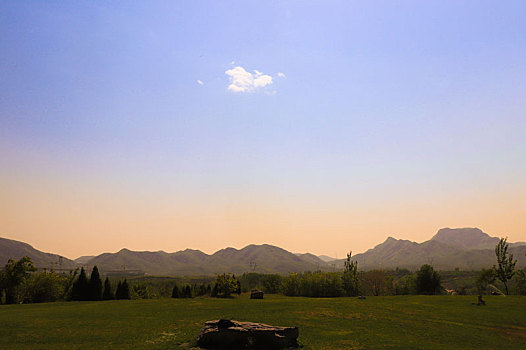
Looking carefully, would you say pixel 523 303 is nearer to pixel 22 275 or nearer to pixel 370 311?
pixel 370 311

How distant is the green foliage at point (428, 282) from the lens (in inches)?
3347

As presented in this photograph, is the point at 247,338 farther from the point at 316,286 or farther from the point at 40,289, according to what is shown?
the point at 40,289

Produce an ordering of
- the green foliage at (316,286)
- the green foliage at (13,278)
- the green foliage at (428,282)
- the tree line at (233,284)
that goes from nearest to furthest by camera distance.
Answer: the green foliage at (13,278), the tree line at (233,284), the green foliage at (316,286), the green foliage at (428,282)

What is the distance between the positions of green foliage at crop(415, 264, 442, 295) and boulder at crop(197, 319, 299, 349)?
78.1 m

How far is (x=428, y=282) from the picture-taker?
85.3 m

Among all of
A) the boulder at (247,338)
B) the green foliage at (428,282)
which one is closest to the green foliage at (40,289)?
the boulder at (247,338)

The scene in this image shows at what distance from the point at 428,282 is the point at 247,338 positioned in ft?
265

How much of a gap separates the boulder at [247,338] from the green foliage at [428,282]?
78.1 metres

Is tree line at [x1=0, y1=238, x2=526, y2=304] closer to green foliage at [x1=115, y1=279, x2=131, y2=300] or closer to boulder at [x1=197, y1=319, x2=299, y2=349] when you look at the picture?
green foliage at [x1=115, y1=279, x2=131, y2=300]

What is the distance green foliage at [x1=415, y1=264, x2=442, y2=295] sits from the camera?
85012 mm

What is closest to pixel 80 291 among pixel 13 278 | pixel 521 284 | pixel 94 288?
pixel 94 288

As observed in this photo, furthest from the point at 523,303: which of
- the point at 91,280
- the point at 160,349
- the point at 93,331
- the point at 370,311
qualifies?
the point at 91,280

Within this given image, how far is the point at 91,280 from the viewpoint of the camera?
7206 cm

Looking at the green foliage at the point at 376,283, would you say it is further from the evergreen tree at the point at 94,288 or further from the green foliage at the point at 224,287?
the evergreen tree at the point at 94,288
